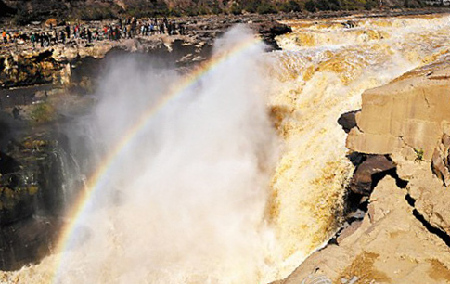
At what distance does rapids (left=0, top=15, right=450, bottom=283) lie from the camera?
1088cm

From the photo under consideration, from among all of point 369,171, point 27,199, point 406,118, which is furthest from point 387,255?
point 27,199

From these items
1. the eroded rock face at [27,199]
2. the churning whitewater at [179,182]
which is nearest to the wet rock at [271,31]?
the churning whitewater at [179,182]

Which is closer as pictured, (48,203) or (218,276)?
(218,276)

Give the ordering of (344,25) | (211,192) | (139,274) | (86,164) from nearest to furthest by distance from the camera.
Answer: (139,274) < (211,192) < (86,164) < (344,25)

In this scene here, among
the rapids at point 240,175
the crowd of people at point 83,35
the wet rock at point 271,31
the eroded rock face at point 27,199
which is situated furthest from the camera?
the wet rock at point 271,31

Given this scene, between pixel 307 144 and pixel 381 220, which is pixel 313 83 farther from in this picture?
pixel 381 220

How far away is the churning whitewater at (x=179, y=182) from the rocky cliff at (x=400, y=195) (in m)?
4.92

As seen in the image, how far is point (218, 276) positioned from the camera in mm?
11477

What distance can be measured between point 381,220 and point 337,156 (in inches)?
175

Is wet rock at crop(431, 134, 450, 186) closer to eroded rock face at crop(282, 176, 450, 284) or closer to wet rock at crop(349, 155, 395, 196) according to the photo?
eroded rock face at crop(282, 176, 450, 284)

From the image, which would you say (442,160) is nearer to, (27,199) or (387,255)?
(387,255)

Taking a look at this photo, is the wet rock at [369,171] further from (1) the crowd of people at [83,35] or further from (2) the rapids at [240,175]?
(1) the crowd of people at [83,35]

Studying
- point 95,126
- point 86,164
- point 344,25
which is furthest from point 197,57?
point 344,25

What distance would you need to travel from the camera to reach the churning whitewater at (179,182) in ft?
40.0
